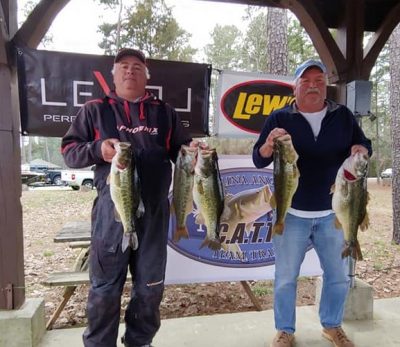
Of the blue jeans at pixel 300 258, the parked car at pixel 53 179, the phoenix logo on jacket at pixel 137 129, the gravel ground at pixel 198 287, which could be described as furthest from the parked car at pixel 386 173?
the phoenix logo on jacket at pixel 137 129

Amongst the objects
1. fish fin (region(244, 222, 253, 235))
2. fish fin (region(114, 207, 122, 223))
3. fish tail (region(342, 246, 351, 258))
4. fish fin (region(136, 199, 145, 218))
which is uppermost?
fish fin (region(136, 199, 145, 218))

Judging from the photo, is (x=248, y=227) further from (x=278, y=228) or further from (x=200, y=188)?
(x=200, y=188)

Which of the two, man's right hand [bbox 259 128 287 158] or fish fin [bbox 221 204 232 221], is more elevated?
man's right hand [bbox 259 128 287 158]

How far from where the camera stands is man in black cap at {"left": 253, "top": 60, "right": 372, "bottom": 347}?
7.78 ft

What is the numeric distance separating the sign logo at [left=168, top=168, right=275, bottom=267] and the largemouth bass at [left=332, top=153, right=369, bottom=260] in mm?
1285

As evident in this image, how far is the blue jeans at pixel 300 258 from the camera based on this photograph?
244 centimetres

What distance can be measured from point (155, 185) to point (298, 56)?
1871 cm

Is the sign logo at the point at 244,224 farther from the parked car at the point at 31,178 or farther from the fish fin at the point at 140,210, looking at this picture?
the parked car at the point at 31,178

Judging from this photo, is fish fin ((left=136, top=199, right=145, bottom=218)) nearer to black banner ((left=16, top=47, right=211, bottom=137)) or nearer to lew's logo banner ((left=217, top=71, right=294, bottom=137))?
black banner ((left=16, top=47, right=211, bottom=137))

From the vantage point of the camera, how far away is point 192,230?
11.3 ft

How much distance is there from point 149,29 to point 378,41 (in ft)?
38.7

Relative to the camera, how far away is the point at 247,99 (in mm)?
3408

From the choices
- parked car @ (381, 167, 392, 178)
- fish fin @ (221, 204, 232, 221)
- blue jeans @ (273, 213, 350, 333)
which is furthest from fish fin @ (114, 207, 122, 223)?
parked car @ (381, 167, 392, 178)

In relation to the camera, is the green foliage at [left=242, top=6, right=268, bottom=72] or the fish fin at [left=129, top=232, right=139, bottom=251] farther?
the green foliage at [left=242, top=6, right=268, bottom=72]
